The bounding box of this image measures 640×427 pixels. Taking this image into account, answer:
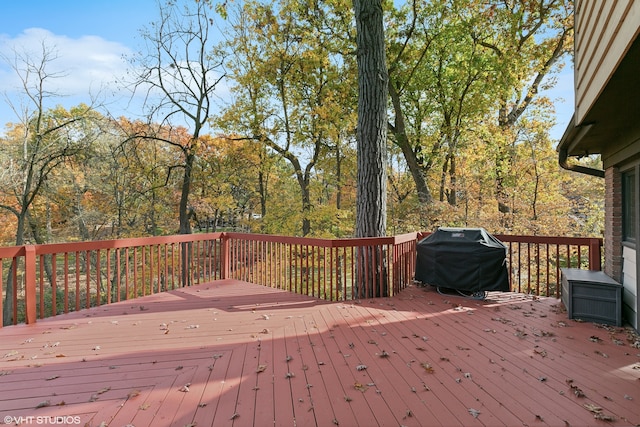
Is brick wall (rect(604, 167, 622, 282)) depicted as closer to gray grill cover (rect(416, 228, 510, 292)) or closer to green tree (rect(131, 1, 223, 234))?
gray grill cover (rect(416, 228, 510, 292))

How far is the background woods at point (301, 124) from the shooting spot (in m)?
9.67

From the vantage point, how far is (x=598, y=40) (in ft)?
7.35

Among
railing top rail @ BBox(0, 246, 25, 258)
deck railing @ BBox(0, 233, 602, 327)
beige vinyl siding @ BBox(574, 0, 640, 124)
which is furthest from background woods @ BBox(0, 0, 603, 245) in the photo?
beige vinyl siding @ BBox(574, 0, 640, 124)

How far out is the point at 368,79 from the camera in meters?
5.21

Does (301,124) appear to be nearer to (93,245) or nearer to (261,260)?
(261,260)

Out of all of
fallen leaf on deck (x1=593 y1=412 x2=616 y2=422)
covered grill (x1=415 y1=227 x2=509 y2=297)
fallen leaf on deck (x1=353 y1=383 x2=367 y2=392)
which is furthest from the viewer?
covered grill (x1=415 y1=227 x2=509 y2=297)

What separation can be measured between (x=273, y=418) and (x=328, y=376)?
618 millimetres

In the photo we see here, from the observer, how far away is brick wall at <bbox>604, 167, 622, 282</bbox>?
3920mm

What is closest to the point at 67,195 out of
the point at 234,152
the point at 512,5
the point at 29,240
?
the point at 29,240

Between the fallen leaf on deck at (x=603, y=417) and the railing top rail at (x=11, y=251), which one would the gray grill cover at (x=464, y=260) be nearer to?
the fallen leaf on deck at (x=603, y=417)

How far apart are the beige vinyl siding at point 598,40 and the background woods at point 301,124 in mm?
6549

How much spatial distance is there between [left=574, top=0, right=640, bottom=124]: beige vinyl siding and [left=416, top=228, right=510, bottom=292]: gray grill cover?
6.39ft

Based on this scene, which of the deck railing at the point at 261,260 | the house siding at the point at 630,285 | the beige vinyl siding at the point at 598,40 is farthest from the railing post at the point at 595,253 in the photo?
the beige vinyl siding at the point at 598,40

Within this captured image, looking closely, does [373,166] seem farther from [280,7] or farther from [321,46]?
[280,7]
